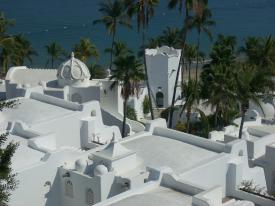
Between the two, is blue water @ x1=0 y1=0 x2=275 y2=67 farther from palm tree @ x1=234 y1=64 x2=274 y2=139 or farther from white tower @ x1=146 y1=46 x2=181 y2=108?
palm tree @ x1=234 y1=64 x2=274 y2=139

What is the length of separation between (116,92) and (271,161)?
778 inches

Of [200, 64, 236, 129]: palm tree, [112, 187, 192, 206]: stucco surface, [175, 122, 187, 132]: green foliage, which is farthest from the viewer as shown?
[175, 122, 187, 132]: green foliage

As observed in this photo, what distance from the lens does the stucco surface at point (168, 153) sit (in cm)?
3105

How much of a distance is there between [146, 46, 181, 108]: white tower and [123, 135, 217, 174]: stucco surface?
85.0ft

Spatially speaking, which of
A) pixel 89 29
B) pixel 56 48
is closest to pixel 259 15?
pixel 89 29

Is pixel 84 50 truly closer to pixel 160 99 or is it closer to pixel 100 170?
pixel 160 99

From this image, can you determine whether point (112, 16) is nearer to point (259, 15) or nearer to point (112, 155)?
point (112, 155)

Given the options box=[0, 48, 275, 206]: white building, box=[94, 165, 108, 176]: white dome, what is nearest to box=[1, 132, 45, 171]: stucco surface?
box=[0, 48, 275, 206]: white building

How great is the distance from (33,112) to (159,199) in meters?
16.6

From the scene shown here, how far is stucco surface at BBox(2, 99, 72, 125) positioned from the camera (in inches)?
1489

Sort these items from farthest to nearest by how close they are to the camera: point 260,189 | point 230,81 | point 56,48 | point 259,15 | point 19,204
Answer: point 259,15 < point 56,48 < point 230,81 < point 260,189 < point 19,204

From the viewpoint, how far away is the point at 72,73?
4853 centimetres

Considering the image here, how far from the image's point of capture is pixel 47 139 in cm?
3434

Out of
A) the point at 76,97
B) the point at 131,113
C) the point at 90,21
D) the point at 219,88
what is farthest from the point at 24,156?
the point at 90,21
